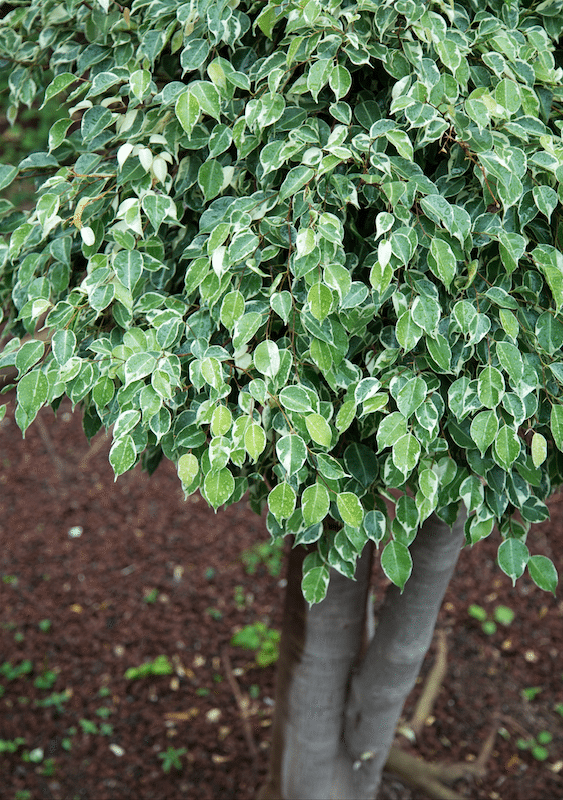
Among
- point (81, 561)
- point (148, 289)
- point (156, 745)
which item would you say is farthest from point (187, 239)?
point (81, 561)

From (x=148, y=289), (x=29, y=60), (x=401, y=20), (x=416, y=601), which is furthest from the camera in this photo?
(x=416, y=601)

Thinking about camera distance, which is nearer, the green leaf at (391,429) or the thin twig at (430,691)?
the green leaf at (391,429)

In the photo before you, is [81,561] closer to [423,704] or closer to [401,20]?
[423,704]

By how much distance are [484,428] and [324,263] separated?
1.24 ft

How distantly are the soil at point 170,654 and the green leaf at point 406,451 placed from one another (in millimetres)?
2231

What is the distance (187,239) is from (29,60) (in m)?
0.63

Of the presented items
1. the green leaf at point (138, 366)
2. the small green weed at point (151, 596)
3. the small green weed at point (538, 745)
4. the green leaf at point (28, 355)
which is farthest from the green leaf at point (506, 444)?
the small green weed at point (151, 596)

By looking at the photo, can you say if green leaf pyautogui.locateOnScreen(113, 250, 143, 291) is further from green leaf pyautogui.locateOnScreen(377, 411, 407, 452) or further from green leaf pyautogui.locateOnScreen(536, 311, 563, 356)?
green leaf pyautogui.locateOnScreen(536, 311, 563, 356)

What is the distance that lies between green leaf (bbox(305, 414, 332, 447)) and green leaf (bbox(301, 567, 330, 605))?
14.9 inches

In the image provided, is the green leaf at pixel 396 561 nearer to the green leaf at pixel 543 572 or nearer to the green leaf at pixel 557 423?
the green leaf at pixel 543 572

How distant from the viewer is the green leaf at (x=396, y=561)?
123 centimetres

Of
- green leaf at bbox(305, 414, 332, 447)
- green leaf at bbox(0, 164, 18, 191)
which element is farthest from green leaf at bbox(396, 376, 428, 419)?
green leaf at bbox(0, 164, 18, 191)

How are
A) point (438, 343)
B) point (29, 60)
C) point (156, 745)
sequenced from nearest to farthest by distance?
point (438, 343) → point (29, 60) → point (156, 745)

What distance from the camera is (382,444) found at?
1.10 metres
